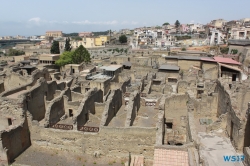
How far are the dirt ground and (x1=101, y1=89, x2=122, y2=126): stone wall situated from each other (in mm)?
2924

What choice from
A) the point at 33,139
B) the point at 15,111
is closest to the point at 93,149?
the point at 33,139

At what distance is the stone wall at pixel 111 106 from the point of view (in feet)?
63.7

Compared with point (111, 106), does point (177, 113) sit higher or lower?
lower

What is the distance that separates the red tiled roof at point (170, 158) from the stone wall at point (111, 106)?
5694 mm

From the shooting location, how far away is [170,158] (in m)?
14.3

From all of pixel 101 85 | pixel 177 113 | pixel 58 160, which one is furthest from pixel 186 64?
pixel 58 160

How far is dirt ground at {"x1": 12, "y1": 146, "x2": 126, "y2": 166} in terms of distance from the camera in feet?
56.2

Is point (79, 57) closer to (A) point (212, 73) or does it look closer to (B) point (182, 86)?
(A) point (212, 73)

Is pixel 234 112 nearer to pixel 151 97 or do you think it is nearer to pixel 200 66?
pixel 151 97

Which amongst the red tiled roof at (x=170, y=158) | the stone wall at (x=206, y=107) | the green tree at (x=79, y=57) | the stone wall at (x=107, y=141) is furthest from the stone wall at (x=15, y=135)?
the green tree at (x=79, y=57)

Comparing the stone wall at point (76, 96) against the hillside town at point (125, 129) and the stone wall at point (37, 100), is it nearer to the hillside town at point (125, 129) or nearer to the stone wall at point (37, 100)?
the hillside town at point (125, 129)

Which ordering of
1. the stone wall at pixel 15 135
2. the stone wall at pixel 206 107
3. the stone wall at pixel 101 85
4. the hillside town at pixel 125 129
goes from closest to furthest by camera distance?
the hillside town at pixel 125 129
the stone wall at pixel 15 135
the stone wall at pixel 206 107
the stone wall at pixel 101 85

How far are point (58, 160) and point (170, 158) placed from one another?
8.70 meters

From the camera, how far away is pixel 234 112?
622 inches
